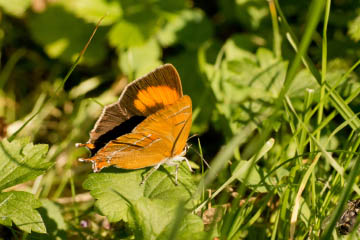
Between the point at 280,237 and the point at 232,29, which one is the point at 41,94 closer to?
the point at 232,29

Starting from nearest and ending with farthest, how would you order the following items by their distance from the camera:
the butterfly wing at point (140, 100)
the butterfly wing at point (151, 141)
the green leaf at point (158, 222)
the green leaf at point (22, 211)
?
1. the green leaf at point (158, 222)
2. the green leaf at point (22, 211)
3. the butterfly wing at point (151, 141)
4. the butterfly wing at point (140, 100)

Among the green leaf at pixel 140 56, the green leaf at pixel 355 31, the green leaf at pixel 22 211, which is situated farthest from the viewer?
the green leaf at pixel 140 56

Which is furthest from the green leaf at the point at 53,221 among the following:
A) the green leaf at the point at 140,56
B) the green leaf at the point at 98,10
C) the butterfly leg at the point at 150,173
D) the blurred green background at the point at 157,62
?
the green leaf at the point at 98,10

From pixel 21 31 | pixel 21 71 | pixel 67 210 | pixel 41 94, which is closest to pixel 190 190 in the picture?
pixel 67 210

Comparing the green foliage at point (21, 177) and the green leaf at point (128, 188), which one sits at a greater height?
the green foliage at point (21, 177)

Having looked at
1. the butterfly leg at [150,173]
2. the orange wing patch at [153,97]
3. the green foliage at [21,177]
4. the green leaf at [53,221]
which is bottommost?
the butterfly leg at [150,173]

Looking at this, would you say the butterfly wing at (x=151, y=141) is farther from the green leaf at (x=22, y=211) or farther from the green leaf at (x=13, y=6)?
the green leaf at (x=13, y=6)

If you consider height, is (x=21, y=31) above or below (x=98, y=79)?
above

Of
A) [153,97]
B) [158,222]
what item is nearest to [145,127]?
[153,97]

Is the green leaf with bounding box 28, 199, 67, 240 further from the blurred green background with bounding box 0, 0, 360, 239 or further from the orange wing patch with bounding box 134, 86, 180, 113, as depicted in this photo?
the orange wing patch with bounding box 134, 86, 180, 113
